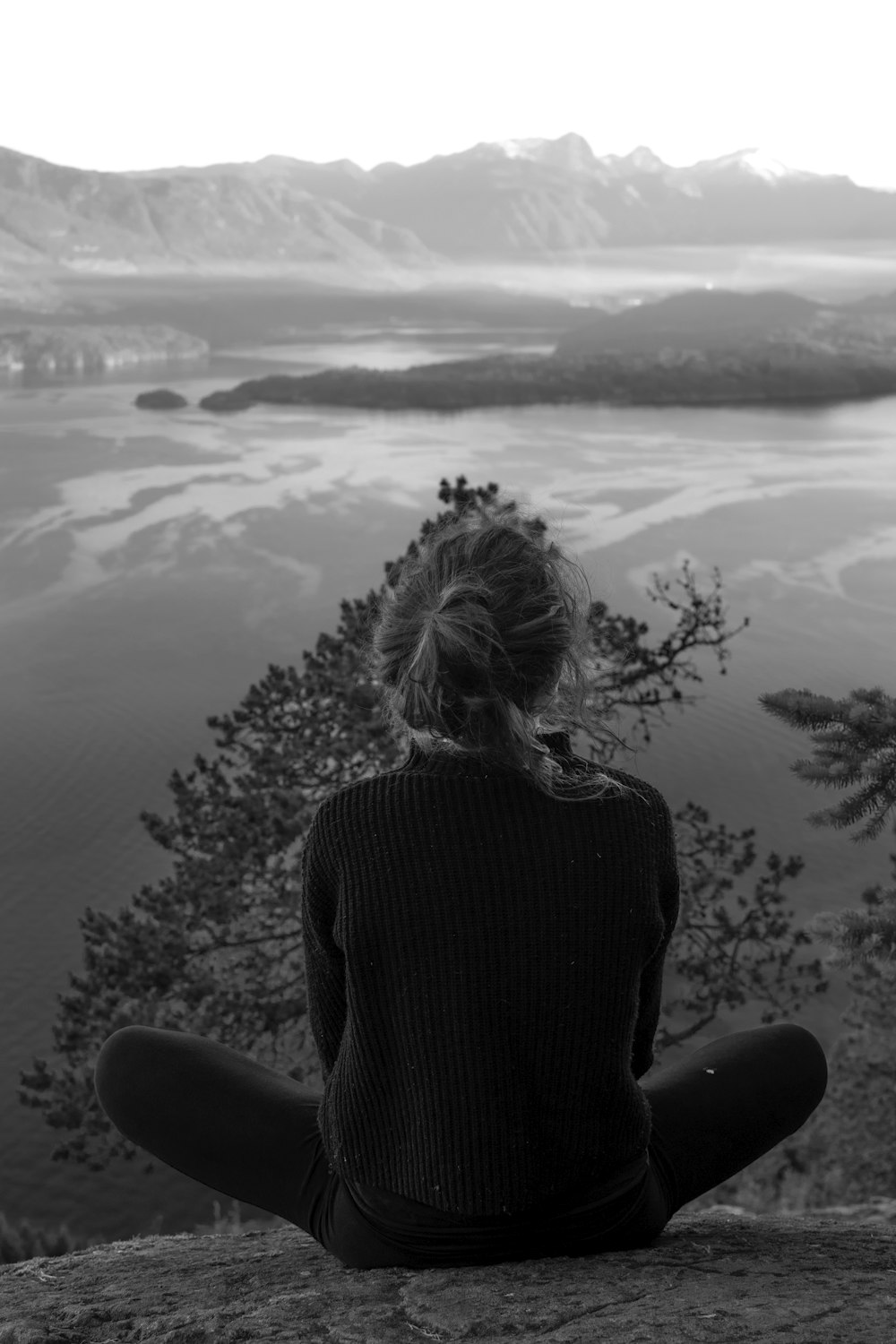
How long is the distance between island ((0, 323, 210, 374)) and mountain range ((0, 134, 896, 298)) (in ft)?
7.10

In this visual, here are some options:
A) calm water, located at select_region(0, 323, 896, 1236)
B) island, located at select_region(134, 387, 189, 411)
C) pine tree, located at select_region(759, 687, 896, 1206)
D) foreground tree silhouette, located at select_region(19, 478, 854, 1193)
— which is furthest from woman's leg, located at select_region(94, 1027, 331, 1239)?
island, located at select_region(134, 387, 189, 411)

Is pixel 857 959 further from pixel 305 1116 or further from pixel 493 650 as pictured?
pixel 493 650

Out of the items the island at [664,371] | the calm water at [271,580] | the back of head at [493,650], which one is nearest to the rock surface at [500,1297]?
the back of head at [493,650]

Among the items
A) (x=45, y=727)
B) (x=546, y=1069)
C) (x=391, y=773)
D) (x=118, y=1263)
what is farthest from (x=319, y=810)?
(x=45, y=727)

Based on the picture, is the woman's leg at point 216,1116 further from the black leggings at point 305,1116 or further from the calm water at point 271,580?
the calm water at point 271,580

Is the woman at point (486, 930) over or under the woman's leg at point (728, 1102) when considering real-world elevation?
over

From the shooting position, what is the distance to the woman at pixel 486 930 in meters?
1.29

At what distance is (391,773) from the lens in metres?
1.34

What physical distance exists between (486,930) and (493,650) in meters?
0.31

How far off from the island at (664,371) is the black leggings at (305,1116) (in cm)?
2338

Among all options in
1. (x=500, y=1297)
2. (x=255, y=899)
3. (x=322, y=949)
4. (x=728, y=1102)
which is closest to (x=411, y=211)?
(x=255, y=899)

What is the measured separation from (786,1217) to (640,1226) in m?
0.57

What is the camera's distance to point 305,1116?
1610mm

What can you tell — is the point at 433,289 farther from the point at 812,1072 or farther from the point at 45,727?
the point at 812,1072
